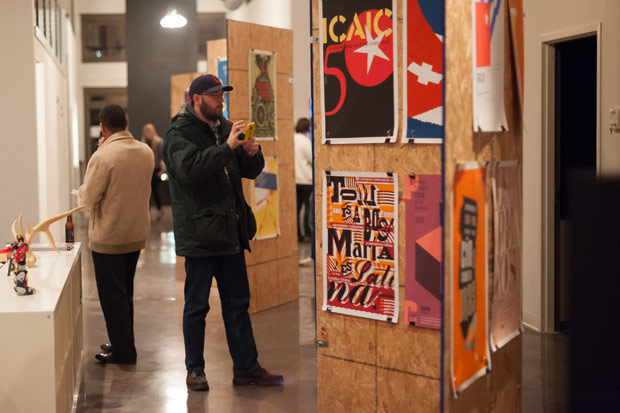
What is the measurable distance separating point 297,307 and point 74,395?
9.43 ft

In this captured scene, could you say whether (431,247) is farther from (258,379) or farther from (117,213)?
(117,213)

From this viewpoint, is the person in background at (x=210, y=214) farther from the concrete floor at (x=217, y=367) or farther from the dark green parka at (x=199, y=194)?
the concrete floor at (x=217, y=367)

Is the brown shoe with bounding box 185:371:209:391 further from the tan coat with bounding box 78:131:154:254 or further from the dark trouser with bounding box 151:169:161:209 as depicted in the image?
the dark trouser with bounding box 151:169:161:209

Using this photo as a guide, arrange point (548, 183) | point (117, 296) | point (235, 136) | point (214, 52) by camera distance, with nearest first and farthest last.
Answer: point (235, 136) < point (117, 296) < point (548, 183) < point (214, 52)

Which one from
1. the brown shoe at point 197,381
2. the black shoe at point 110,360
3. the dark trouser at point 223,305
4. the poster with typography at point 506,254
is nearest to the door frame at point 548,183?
the poster with typography at point 506,254

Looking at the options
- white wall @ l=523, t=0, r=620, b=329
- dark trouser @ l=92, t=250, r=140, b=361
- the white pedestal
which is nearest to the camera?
the white pedestal

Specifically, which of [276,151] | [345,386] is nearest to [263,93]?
[276,151]

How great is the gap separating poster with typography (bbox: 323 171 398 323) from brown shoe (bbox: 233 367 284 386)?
50.4 inches

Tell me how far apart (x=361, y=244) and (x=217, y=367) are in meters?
2.07

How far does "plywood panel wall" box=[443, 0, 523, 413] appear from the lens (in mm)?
2758

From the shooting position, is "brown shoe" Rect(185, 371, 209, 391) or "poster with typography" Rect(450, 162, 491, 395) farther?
"brown shoe" Rect(185, 371, 209, 391)

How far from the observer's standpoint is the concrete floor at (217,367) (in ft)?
13.4

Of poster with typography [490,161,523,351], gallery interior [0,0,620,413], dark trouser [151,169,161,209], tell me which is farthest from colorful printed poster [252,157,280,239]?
dark trouser [151,169,161,209]

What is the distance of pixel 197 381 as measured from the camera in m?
4.32
